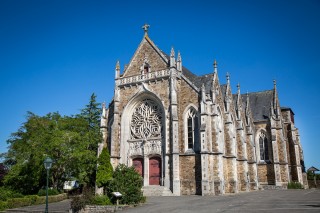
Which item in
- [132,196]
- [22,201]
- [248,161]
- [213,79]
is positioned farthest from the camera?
[248,161]

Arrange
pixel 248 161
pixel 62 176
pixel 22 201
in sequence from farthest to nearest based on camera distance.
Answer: pixel 248 161 → pixel 62 176 → pixel 22 201

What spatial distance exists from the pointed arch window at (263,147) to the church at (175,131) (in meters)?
2.57

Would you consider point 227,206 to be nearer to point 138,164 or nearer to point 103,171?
point 103,171

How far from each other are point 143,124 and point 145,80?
15.3ft

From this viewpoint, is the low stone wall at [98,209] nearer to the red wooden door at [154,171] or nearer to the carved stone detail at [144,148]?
the red wooden door at [154,171]

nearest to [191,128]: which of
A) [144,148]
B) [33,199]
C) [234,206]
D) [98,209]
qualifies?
[144,148]

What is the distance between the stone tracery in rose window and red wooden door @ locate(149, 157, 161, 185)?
2.49m

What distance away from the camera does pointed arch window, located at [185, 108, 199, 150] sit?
2814cm

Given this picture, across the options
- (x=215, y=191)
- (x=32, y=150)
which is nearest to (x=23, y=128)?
(x=32, y=150)

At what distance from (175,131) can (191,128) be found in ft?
5.99

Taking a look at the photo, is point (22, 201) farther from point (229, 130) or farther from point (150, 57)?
point (229, 130)

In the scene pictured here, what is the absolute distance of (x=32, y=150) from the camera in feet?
86.2

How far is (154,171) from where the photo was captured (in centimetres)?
2919

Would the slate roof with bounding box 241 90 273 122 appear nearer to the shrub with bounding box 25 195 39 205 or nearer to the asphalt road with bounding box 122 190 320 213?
the asphalt road with bounding box 122 190 320 213
